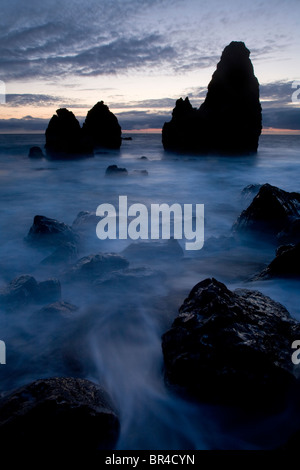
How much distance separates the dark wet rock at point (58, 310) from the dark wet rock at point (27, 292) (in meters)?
0.35

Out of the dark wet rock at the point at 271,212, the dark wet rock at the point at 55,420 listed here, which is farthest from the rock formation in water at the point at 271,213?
the dark wet rock at the point at 55,420

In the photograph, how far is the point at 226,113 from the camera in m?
40.8

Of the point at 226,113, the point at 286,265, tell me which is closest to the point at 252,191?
the point at 286,265

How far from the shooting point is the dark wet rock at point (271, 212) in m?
6.70

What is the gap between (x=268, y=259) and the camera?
596 centimetres

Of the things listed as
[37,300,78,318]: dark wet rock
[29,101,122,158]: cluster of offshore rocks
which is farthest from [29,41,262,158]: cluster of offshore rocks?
[37,300,78,318]: dark wet rock

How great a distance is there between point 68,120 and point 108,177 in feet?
68.1

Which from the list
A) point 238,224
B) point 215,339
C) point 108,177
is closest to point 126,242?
point 238,224

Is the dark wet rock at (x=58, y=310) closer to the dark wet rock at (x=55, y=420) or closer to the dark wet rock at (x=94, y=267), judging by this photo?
the dark wet rock at (x=94, y=267)

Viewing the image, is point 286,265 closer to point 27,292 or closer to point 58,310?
point 58,310

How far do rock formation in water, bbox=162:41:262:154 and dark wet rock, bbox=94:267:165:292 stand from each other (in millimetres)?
39623

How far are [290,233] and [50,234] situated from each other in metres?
5.69

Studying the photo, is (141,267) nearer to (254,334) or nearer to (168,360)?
(168,360)

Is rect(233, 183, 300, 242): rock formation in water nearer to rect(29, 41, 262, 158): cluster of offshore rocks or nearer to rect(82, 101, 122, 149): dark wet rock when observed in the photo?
rect(29, 41, 262, 158): cluster of offshore rocks
